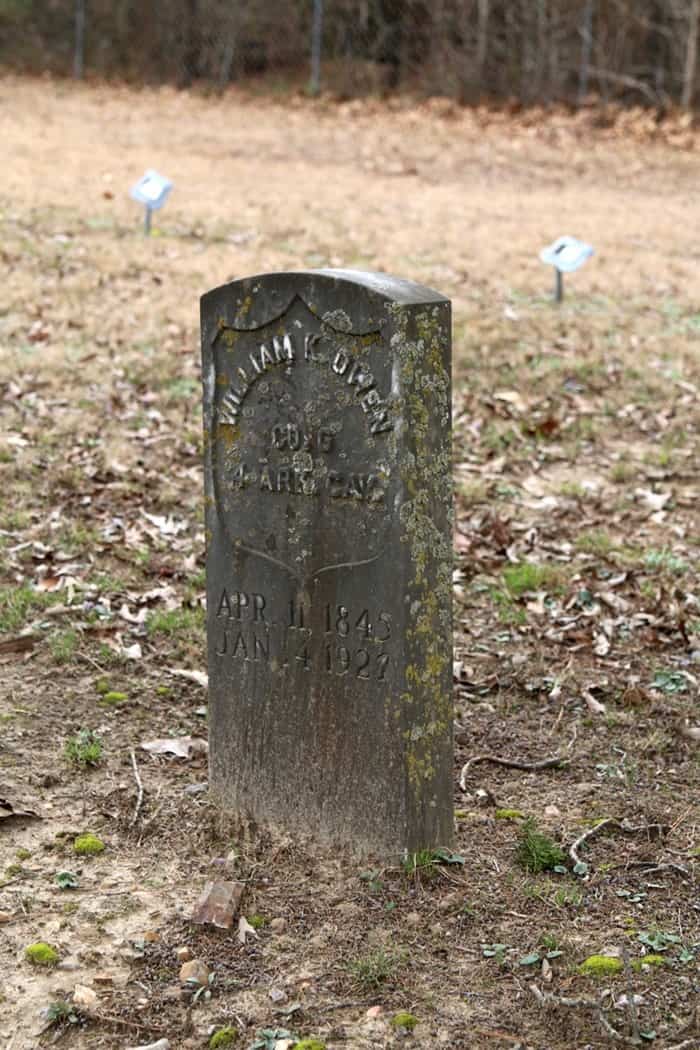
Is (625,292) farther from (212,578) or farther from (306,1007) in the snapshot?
(306,1007)

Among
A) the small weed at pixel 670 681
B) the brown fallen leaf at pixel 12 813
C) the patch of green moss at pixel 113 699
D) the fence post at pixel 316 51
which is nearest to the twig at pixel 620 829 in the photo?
the small weed at pixel 670 681

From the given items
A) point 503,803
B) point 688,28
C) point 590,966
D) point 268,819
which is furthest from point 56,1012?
point 688,28

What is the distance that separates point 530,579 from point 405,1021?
131 inches

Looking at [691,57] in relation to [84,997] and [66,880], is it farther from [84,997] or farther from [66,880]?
[84,997]

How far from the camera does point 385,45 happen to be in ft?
70.3

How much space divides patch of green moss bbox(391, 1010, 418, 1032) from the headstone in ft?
2.26

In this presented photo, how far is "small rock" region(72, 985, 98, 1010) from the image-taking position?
11.8 feet

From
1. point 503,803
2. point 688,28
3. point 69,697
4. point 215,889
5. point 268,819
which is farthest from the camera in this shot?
point 688,28

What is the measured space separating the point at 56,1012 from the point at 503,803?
174cm

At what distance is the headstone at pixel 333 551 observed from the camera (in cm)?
403

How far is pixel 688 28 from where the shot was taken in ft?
66.0

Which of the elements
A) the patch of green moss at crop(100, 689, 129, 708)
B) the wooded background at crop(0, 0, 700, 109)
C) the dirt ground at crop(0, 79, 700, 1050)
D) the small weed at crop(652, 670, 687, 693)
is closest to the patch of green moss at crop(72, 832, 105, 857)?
the dirt ground at crop(0, 79, 700, 1050)

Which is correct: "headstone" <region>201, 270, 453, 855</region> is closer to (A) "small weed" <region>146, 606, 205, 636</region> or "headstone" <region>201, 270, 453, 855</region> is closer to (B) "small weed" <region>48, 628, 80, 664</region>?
(B) "small weed" <region>48, 628, 80, 664</region>

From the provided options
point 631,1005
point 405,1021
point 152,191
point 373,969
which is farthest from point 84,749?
point 152,191
